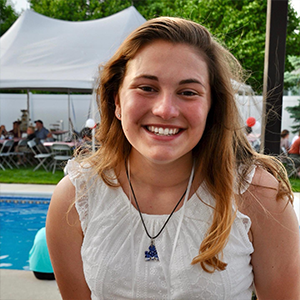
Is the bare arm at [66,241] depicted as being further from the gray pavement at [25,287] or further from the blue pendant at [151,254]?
the gray pavement at [25,287]

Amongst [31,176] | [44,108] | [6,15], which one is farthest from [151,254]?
[6,15]

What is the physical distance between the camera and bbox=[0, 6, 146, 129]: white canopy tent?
891 centimetres

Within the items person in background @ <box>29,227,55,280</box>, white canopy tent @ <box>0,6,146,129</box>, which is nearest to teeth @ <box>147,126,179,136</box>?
person in background @ <box>29,227,55,280</box>

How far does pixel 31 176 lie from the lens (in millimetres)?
8914

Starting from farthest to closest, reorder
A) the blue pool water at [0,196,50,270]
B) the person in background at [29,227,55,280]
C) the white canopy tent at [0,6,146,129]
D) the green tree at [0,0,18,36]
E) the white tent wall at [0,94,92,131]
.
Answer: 1. the green tree at [0,0,18,36]
2. the white tent wall at [0,94,92,131]
3. the white canopy tent at [0,6,146,129]
4. the blue pool water at [0,196,50,270]
5. the person in background at [29,227,55,280]

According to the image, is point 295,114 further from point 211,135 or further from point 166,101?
point 166,101

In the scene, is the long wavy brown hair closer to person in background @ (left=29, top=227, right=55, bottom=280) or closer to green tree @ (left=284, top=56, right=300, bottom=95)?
person in background @ (left=29, top=227, right=55, bottom=280)

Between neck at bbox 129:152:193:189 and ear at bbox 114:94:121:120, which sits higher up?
ear at bbox 114:94:121:120

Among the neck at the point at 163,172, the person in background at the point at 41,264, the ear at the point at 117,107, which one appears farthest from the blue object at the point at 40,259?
the ear at the point at 117,107

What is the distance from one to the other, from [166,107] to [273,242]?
65 cm

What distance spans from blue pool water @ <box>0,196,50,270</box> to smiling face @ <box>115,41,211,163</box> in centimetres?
409

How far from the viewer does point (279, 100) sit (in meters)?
2.46

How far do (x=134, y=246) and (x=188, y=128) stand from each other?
1.69 feet

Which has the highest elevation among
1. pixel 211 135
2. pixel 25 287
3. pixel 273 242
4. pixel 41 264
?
pixel 211 135
